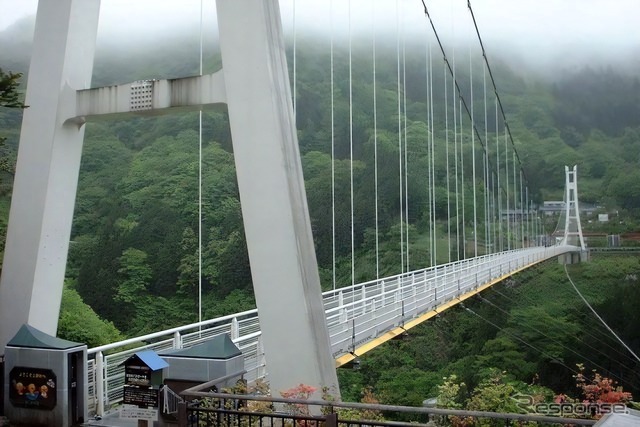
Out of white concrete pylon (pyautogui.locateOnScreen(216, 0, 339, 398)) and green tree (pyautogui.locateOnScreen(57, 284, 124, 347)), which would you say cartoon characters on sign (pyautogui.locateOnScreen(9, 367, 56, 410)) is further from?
green tree (pyautogui.locateOnScreen(57, 284, 124, 347))

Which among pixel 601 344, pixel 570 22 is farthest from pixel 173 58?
pixel 570 22

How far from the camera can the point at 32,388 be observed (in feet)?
15.7

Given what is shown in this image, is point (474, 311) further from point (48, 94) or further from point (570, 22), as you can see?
point (570, 22)

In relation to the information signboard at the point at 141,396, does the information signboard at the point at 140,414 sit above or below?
below

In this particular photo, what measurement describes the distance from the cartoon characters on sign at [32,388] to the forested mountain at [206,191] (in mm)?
9826

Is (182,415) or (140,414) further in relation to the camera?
(140,414)

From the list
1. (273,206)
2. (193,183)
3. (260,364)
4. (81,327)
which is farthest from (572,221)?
(273,206)

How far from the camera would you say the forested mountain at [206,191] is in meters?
23.0

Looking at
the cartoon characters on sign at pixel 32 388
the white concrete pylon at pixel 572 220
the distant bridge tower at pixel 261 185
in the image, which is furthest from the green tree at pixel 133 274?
the white concrete pylon at pixel 572 220

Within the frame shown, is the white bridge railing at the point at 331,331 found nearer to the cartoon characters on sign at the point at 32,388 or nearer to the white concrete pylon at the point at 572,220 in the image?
the cartoon characters on sign at the point at 32,388

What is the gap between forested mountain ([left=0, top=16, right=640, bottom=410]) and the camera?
2302 cm

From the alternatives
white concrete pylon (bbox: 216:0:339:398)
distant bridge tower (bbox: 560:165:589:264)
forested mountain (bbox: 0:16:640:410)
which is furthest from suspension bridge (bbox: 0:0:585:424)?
distant bridge tower (bbox: 560:165:589:264)

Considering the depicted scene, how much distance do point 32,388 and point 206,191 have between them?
820 inches

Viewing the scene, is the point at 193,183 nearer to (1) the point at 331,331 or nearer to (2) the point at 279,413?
(1) the point at 331,331
